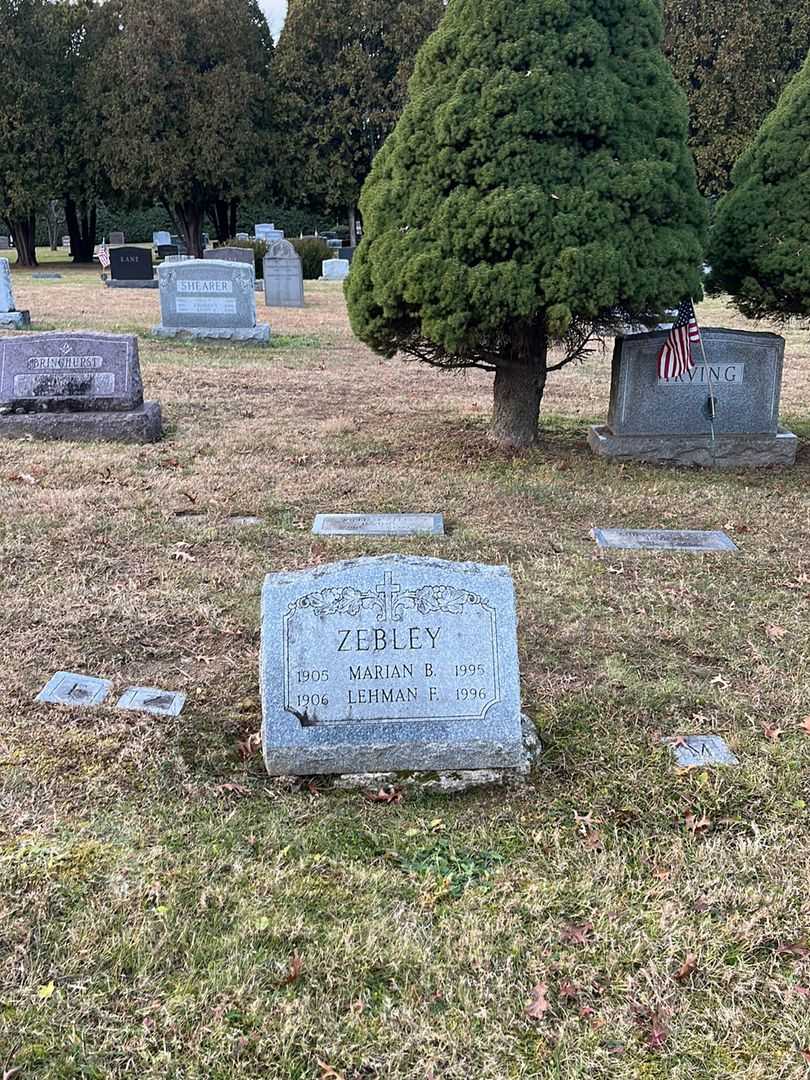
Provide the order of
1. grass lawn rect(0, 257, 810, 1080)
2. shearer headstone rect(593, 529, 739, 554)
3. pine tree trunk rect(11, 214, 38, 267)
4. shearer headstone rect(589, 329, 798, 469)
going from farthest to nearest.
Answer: pine tree trunk rect(11, 214, 38, 267) < shearer headstone rect(589, 329, 798, 469) < shearer headstone rect(593, 529, 739, 554) < grass lawn rect(0, 257, 810, 1080)

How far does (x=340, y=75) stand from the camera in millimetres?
33281

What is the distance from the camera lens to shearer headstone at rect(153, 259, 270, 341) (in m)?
14.8

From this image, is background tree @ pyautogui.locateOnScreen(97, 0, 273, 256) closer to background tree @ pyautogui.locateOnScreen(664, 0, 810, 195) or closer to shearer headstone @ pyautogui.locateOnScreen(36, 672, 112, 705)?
background tree @ pyautogui.locateOnScreen(664, 0, 810, 195)

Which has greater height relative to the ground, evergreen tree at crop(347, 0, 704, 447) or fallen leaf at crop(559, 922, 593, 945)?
evergreen tree at crop(347, 0, 704, 447)

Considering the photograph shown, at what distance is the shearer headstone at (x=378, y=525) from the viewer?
18.8 feet

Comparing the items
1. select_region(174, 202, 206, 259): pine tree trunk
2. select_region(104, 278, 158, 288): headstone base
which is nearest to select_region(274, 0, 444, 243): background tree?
select_region(174, 202, 206, 259): pine tree trunk

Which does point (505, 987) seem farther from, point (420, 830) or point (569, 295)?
point (569, 295)

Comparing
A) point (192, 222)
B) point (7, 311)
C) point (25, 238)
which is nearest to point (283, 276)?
point (7, 311)

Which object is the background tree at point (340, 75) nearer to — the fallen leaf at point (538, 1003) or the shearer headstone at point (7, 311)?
the shearer headstone at point (7, 311)

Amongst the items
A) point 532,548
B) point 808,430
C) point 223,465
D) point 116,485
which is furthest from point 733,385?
point 116,485

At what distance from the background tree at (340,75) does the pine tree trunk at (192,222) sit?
3851mm

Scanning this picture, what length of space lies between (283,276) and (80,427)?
13.3 metres

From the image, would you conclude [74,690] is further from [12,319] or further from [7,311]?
[7,311]

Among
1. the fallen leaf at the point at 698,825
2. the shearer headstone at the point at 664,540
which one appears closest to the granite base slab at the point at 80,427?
the shearer headstone at the point at 664,540
